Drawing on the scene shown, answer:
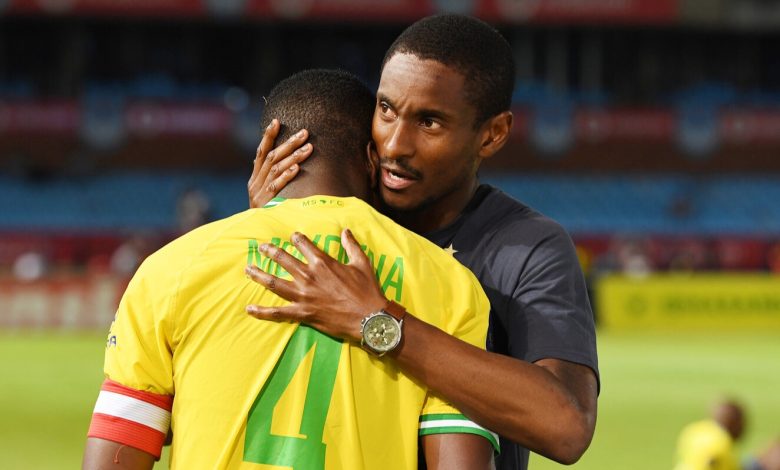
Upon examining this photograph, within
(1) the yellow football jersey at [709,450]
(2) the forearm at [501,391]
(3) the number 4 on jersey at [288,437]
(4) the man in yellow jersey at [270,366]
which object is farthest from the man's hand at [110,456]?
(1) the yellow football jersey at [709,450]

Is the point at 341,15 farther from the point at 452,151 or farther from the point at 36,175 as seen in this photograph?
the point at 452,151

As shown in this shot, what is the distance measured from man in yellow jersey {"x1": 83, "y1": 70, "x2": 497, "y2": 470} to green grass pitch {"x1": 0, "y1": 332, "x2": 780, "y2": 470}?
298 inches

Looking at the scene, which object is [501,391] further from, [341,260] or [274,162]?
[274,162]

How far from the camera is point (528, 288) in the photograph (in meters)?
2.76

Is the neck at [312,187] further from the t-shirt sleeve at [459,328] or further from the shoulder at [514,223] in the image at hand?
the shoulder at [514,223]

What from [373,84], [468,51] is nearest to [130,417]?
[468,51]

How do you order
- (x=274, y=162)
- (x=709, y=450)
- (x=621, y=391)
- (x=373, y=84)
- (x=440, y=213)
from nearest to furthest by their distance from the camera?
(x=274, y=162) → (x=440, y=213) → (x=709, y=450) → (x=621, y=391) → (x=373, y=84)

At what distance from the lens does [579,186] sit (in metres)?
36.2

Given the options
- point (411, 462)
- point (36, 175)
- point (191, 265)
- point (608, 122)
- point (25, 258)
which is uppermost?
point (608, 122)

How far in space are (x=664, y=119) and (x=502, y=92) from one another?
34298 millimetres

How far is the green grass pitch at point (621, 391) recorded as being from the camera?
34.9 ft

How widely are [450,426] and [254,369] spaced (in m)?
0.41

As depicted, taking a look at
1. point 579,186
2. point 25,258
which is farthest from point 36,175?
point 579,186

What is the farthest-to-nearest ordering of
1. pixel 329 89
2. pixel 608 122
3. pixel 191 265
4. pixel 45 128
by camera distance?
1. pixel 608 122
2. pixel 45 128
3. pixel 329 89
4. pixel 191 265
